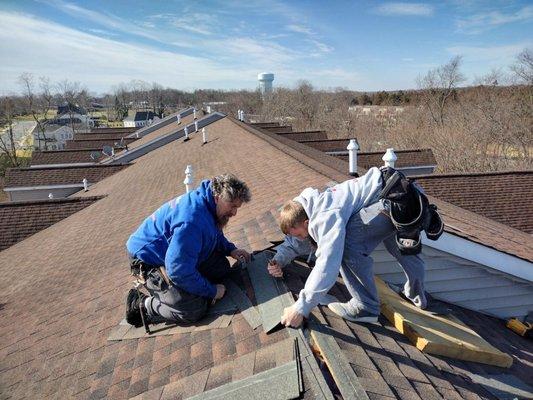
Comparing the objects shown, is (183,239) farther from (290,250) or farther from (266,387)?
(266,387)

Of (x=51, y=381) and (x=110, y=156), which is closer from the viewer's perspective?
(x=51, y=381)

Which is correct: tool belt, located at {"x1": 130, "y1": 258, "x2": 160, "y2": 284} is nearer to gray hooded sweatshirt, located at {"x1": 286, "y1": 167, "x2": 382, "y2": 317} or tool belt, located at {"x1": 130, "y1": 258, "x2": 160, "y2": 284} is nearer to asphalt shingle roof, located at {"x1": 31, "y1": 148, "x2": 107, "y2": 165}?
gray hooded sweatshirt, located at {"x1": 286, "y1": 167, "x2": 382, "y2": 317}

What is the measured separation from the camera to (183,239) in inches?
107

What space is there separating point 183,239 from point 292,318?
94cm

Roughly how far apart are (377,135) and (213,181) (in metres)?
41.4

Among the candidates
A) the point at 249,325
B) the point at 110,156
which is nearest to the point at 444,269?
the point at 249,325

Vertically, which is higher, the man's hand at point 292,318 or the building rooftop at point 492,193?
the man's hand at point 292,318

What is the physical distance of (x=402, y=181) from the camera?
9.09 ft

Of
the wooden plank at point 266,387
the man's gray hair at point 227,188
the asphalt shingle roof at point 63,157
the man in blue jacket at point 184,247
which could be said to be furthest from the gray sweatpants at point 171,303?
the asphalt shingle roof at point 63,157

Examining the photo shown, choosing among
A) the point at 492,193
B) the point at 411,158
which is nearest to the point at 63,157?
the point at 411,158

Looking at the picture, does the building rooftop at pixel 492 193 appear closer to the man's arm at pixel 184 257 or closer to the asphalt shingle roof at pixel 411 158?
the asphalt shingle roof at pixel 411 158

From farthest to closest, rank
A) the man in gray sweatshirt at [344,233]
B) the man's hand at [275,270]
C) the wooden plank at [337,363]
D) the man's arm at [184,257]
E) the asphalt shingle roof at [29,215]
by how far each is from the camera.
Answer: the asphalt shingle roof at [29,215]
the man's hand at [275,270]
the man's arm at [184,257]
the man in gray sweatshirt at [344,233]
the wooden plank at [337,363]

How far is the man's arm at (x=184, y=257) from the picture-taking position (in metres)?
2.72

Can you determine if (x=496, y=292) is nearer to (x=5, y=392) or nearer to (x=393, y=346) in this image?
(x=393, y=346)
